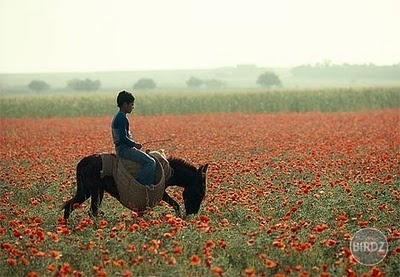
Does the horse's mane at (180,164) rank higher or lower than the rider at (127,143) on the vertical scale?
lower

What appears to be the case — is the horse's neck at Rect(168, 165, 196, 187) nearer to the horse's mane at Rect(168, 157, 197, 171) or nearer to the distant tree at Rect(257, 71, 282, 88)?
the horse's mane at Rect(168, 157, 197, 171)

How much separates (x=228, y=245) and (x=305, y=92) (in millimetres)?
43838

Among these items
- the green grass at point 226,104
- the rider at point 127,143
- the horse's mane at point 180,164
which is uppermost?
the rider at point 127,143

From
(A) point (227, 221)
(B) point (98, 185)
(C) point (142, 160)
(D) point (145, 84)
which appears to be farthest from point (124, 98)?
A: (D) point (145, 84)

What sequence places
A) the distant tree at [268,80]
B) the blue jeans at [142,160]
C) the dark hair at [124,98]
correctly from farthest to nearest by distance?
the distant tree at [268,80] < the blue jeans at [142,160] < the dark hair at [124,98]

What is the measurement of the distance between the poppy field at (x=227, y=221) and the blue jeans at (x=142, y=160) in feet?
0.80

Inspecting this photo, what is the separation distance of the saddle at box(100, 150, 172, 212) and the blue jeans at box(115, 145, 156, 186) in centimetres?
8

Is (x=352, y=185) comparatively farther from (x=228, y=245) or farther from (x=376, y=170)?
(x=228, y=245)

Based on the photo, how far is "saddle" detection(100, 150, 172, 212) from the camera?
9.14m

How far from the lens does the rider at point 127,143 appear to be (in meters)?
8.95

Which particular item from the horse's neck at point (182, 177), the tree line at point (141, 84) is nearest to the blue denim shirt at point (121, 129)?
the horse's neck at point (182, 177)

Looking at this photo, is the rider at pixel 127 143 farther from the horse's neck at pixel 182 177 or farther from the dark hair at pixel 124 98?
the horse's neck at pixel 182 177

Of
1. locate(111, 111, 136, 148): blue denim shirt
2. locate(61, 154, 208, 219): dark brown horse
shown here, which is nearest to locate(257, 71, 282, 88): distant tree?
locate(61, 154, 208, 219): dark brown horse

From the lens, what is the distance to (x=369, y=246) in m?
7.14
